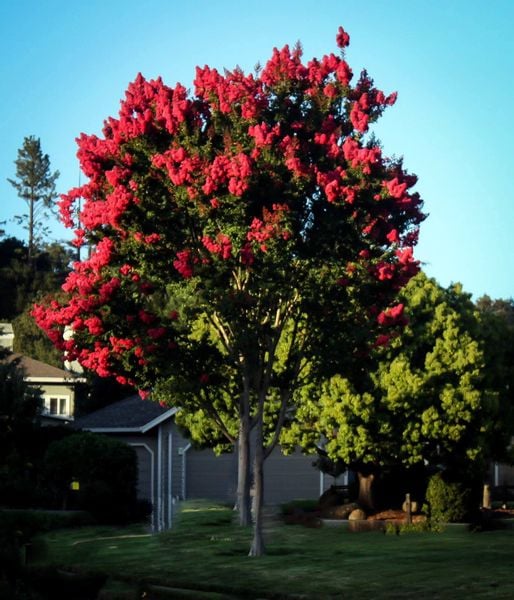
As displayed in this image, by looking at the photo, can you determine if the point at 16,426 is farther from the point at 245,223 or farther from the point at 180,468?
the point at 245,223

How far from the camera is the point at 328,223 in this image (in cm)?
2352

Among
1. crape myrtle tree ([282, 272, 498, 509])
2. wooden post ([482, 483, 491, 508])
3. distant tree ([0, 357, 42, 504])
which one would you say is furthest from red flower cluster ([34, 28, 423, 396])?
wooden post ([482, 483, 491, 508])

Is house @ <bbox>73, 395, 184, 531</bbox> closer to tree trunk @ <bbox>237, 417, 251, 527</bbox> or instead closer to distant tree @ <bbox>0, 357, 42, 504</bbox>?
distant tree @ <bbox>0, 357, 42, 504</bbox>

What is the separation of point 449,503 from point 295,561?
13.2 m

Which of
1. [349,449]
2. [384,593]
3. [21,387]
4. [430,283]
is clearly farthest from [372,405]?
[384,593]

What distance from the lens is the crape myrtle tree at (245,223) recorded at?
23.3 m

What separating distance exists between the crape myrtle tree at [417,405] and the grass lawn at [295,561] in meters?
4.33

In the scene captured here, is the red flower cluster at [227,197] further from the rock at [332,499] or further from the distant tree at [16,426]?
the rock at [332,499]

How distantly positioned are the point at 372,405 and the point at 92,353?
13.9m

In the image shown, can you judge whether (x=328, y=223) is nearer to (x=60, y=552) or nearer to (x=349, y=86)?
(x=349, y=86)

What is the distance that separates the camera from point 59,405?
75.2 m

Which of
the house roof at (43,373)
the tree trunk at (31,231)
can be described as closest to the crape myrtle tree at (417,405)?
the house roof at (43,373)

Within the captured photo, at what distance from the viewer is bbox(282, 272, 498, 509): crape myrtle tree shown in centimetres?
3694

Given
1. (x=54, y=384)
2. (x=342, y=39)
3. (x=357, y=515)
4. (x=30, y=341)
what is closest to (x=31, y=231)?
(x=30, y=341)
